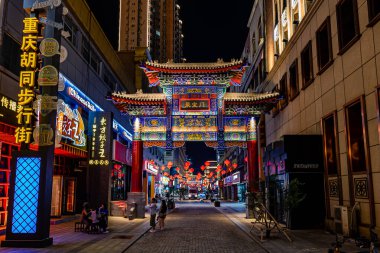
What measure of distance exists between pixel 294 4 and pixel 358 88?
1177cm

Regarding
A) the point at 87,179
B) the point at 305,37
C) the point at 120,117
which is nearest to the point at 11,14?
the point at 87,179

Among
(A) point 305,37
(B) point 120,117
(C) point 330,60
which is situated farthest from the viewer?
(B) point 120,117

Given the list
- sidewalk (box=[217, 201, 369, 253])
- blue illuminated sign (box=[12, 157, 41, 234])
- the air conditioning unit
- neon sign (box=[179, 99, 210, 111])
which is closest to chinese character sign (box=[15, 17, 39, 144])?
blue illuminated sign (box=[12, 157, 41, 234])

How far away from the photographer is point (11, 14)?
15.5 metres

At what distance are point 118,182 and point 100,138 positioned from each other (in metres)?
12.7

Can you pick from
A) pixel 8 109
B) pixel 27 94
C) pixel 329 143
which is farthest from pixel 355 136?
pixel 8 109

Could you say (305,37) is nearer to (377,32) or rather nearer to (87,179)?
(377,32)

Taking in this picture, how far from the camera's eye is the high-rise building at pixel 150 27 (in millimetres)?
109625

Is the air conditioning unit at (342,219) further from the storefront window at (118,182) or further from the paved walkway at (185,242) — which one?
the storefront window at (118,182)

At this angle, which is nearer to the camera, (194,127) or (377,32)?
(377,32)

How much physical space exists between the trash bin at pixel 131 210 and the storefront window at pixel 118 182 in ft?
24.3

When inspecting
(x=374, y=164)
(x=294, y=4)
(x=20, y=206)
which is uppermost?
(x=294, y=4)

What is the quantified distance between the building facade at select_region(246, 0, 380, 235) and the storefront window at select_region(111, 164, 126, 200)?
15.3 metres

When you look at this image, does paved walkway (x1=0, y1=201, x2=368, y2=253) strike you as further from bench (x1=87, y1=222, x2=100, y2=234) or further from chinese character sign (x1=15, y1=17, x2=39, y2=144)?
chinese character sign (x1=15, y1=17, x2=39, y2=144)
